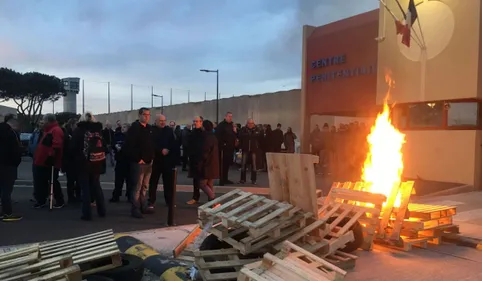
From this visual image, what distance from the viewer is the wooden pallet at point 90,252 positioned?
13.4 ft

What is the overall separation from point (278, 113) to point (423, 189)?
24.1 metres

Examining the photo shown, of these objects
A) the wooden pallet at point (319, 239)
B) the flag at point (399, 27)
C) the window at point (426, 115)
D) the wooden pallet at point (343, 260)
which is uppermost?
the flag at point (399, 27)

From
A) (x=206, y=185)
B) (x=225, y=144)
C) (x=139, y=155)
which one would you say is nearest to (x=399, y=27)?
(x=225, y=144)

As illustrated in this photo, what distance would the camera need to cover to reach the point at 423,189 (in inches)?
447

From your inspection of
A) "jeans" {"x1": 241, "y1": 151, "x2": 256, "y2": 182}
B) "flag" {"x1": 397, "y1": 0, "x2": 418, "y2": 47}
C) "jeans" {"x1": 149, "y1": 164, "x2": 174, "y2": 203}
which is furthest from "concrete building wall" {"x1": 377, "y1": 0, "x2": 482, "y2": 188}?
"jeans" {"x1": 149, "y1": 164, "x2": 174, "y2": 203}

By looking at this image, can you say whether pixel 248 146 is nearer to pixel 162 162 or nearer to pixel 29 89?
pixel 162 162

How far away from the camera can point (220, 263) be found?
4133 millimetres

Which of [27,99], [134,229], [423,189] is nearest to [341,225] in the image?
[134,229]

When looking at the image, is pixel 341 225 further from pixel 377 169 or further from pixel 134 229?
pixel 134 229

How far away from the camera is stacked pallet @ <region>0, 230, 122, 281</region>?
144 inches

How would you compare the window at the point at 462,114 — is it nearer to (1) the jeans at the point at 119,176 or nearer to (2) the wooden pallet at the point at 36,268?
(1) the jeans at the point at 119,176

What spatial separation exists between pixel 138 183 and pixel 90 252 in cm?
321

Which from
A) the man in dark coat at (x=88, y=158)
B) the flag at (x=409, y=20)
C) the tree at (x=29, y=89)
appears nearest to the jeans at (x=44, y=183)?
the man in dark coat at (x=88, y=158)

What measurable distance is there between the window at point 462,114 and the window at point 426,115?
237 millimetres
